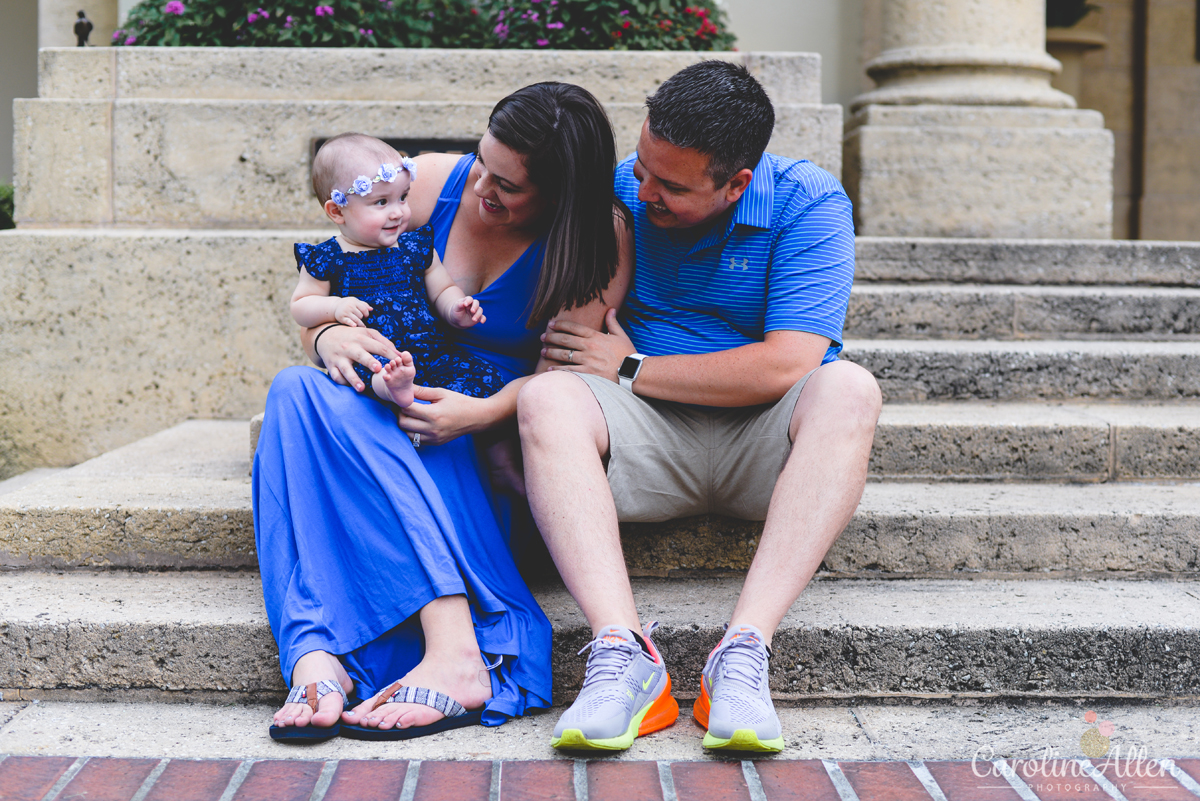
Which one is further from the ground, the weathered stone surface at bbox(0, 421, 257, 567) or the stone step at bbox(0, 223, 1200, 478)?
the stone step at bbox(0, 223, 1200, 478)

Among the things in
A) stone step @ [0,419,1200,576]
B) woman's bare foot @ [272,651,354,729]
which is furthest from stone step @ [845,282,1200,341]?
woman's bare foot @ [272,651,354,729]

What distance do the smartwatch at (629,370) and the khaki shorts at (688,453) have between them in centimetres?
2

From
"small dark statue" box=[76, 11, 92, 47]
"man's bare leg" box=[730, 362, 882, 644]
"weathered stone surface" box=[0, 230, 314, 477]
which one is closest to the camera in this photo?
"man's bare leg" box=[730, 362, 882, 644]

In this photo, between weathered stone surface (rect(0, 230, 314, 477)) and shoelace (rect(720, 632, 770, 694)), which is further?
weathered stone surface (rect(0, 230, 314, 477))

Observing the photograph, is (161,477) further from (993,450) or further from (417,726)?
(993,450)

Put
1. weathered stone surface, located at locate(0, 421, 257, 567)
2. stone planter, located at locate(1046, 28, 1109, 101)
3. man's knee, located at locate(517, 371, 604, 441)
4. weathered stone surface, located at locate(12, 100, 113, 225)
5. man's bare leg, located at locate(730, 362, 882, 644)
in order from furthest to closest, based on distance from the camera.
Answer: stone planter, located at locate(1046, 28, 1109, 101)
weathered stone surface, located at locate(12, 100, 113, 225)
weathered stone surface, located at locate(0, 421, 257, 567)
man's knee, located at locate(517, 371, 604, 441)
man's bare leg, located at locate(730, 362, 882, 644)

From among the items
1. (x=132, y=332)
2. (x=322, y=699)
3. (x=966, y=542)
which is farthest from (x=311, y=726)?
(x=132, y=332)

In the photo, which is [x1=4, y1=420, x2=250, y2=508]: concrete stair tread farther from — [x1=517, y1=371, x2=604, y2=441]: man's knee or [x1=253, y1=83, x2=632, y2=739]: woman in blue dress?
[x1=517, y1=371, x2=604, y2=441]: man's knee

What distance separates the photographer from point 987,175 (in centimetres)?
443

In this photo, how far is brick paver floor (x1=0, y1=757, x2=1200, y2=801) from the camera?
165 cm

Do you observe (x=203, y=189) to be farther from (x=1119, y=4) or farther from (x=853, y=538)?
(x=1119, y=4)

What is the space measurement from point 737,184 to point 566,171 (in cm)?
38

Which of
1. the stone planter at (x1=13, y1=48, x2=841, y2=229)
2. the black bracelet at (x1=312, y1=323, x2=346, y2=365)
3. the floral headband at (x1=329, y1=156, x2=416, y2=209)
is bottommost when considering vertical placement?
the black bracelet at (x1=312, y1=323, x2=346, y2=365)

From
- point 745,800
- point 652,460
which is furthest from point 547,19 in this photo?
point 745,800
